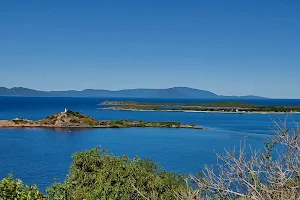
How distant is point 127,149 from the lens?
124 ft

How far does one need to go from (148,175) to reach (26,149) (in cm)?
2627

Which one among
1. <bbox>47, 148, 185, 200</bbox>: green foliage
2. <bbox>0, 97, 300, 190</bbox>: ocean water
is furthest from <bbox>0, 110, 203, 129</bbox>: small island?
<bbox>47, 148, 185, 200</bbox>: green foliage

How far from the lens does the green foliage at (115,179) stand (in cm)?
1171

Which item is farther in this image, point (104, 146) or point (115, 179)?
point (104, 146)

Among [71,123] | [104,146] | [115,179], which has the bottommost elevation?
Result: [104,146]

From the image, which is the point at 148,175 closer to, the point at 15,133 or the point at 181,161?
the point at 181,161

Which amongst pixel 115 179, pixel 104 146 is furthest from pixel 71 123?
pixel 115 179

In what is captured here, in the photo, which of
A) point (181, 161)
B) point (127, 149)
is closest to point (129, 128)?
point (127, 149)

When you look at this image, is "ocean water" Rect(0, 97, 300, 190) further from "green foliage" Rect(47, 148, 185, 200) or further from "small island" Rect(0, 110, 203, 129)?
"green foliage" Rect(47, 148, 185, 200)

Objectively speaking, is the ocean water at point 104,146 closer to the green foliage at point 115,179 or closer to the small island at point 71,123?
the small island at point 71,123

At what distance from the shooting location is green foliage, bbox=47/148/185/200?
38.4ft

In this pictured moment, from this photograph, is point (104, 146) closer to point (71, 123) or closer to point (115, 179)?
point (71, 123)

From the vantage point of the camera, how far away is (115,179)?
13.1 meters

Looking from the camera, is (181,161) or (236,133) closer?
(181,161)
